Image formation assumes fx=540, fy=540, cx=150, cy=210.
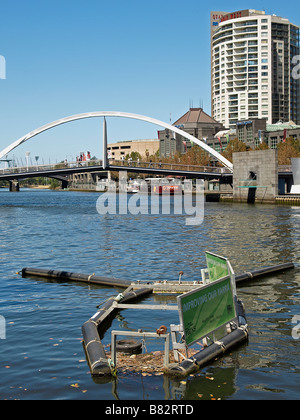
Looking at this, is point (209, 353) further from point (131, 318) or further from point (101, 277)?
point (101, 277)

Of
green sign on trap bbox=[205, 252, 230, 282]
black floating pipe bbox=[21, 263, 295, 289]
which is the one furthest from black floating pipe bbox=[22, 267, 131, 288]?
green sign on trap bbox=[205, 252, 230, 282]

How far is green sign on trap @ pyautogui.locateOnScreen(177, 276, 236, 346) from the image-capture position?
12500 mm

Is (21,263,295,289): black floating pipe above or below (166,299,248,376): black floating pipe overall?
below

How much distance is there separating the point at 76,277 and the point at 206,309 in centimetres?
1249

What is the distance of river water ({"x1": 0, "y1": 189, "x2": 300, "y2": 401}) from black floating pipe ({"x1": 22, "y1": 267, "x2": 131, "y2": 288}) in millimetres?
417

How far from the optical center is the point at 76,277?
24812mm

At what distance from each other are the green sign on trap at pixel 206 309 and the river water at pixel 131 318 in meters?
0.93

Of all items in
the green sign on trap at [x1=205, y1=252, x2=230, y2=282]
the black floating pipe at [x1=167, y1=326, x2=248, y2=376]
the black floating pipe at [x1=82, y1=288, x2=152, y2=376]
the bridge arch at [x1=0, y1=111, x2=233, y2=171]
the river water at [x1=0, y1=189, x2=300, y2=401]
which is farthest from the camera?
the bridge arch at [x1=0, y1=111, x2=233, y2=171]

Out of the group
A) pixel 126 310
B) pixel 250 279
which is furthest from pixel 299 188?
pixel 126 310

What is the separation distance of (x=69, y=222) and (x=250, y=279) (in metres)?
43.2

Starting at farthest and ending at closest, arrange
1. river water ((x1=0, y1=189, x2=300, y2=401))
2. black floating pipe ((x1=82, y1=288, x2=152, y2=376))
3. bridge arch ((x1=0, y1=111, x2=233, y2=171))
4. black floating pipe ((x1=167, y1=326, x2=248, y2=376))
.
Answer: bridge arch ((x1=0, y1=111, x2=233, y2=171)) → black floating pipe ((x1=82, y1=288, x2=152, y2=376)) → black floating pipe ((x1=167, y1=326, x2=248, y2=376)) → river water ((x1=0, y1=189, x2=300, y2=401))

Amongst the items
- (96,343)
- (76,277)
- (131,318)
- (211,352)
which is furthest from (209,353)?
(76,277)

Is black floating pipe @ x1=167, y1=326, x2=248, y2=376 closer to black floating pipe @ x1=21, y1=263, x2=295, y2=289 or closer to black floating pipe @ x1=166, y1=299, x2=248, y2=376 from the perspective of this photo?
black floating pipe @ x1=166, y1=299, x2=248, y2=376

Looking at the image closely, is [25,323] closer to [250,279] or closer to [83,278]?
[83,278]
